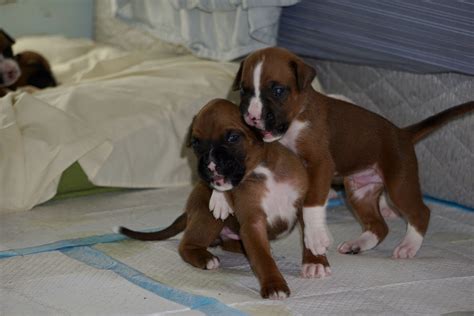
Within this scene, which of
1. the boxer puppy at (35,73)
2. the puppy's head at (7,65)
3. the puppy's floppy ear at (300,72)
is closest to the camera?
the puppy's floppy ear at (300,72)

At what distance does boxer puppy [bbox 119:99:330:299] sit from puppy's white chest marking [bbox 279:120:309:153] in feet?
0.14

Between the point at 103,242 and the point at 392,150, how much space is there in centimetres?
92

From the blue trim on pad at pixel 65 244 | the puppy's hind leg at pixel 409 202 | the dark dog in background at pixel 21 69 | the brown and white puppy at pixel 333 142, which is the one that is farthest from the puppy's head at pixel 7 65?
the puppy's hind leg at pixel 409 202

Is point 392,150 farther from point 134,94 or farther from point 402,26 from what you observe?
point 134,94

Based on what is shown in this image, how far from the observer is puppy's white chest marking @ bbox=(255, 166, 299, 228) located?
2420mm

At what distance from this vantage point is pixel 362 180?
279cm

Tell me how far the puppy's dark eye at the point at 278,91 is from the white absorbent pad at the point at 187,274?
1.60 ft

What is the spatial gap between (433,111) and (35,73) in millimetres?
1912

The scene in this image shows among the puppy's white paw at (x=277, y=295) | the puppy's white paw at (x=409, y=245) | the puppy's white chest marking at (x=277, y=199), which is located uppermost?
the puppy's white chest marking at (x=277, y=199)

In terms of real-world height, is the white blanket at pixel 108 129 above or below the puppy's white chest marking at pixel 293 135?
below

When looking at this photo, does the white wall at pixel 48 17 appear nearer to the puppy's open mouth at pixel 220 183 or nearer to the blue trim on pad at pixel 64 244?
the blue trim on pad at pixel 64 244

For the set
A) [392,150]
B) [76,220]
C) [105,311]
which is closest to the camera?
[105,311]

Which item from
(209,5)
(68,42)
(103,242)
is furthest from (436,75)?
(68,42)

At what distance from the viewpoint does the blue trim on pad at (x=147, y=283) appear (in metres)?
2.10
